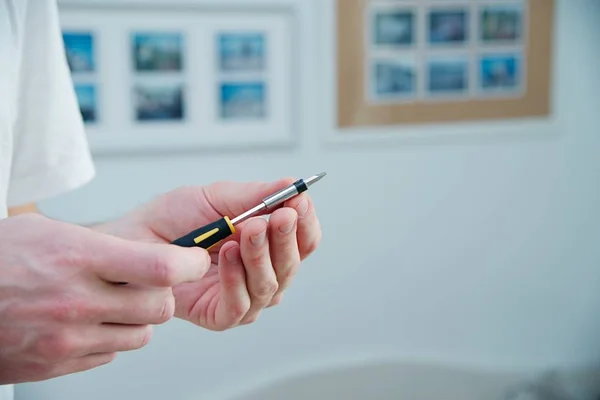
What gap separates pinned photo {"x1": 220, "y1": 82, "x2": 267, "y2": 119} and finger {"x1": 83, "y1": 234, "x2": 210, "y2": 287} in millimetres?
1044

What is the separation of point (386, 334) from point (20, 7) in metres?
1.19

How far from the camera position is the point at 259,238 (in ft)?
1.80

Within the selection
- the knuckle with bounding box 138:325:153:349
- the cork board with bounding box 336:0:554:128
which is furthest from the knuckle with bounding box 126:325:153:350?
the cork board with bounding box 336:0:554:128

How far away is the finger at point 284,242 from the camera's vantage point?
563 mm

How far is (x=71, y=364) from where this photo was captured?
442mm

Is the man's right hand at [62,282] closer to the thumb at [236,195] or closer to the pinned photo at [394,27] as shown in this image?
the thumb at [236,195]

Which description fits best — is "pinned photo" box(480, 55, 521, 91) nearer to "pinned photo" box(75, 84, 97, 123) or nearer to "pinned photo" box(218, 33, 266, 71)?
"pinned photo" box(218, 33, 266, 71)

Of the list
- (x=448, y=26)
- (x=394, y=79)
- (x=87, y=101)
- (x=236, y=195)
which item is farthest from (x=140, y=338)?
(x=448, y=26)

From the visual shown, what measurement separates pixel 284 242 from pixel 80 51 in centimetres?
91

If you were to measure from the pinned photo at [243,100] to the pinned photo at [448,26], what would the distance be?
0.44 metres

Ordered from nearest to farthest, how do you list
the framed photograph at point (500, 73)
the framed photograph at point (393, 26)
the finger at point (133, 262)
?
the finger at point (133, 262), the framed photograph at point (393, 26), the framed photograph at point (500, 73)

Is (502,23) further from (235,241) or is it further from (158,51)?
(235,241)

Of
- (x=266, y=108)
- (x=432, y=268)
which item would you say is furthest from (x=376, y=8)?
(x=432, y=268)

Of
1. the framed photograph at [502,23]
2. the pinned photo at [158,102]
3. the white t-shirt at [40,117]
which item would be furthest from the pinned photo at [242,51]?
the white t-shirt at [40,117]
